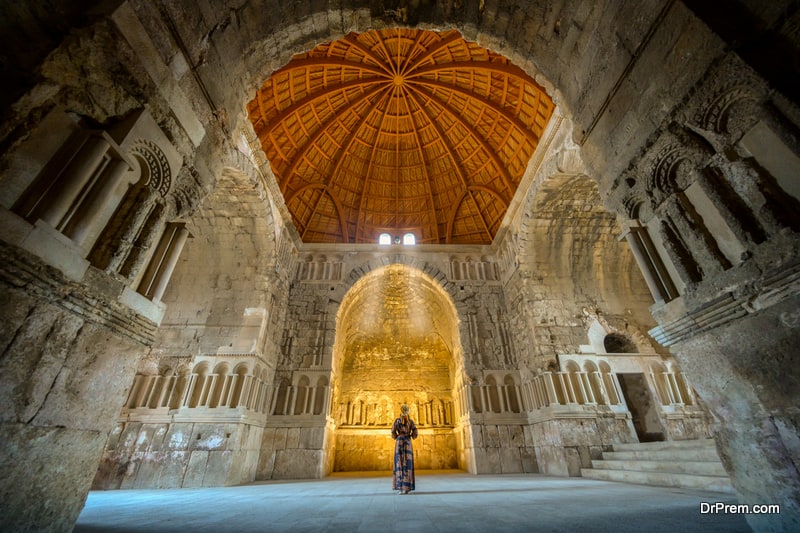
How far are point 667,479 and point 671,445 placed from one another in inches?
60.3

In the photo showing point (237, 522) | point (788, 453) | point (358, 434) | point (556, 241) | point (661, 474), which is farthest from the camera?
point (358, 434)

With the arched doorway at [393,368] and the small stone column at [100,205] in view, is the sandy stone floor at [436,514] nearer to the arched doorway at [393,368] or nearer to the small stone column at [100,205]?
the small stone column at [100,205]

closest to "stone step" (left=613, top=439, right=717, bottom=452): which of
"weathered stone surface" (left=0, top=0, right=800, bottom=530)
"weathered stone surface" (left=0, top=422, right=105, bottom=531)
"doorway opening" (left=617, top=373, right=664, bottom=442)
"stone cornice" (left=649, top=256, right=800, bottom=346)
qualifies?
"doorway opening" (left=617, top=373, right=664, bottom=442)

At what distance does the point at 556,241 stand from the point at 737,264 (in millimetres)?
7916

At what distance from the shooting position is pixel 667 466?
583cm

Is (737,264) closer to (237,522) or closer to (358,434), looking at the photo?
(237,522)

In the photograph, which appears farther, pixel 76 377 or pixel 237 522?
pixel 237 522

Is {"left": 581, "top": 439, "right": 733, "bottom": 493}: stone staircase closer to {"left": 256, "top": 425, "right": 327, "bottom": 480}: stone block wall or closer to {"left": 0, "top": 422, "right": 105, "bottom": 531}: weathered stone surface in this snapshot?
{"left": 256, "top": 425, "right": 327, "bottom": 480}: stone block wall

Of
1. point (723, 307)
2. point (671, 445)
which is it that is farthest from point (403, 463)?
point (671, 445)

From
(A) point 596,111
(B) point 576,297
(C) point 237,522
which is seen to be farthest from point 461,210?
(C) point 237,522

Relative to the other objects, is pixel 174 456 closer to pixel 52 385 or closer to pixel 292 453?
pixel 292 453

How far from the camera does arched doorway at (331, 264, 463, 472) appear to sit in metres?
12.4

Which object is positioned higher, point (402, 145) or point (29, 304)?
point (402, 145)

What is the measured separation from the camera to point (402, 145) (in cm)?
1441
